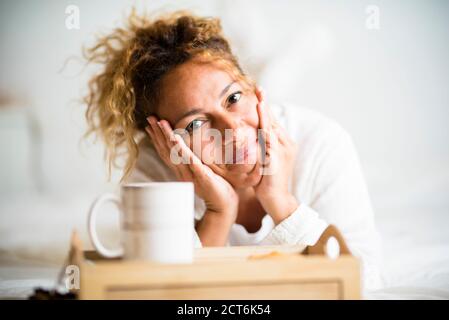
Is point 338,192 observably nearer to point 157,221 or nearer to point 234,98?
point 234,98

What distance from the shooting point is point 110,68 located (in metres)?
1.13

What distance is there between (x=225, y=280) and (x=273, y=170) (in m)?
0.43

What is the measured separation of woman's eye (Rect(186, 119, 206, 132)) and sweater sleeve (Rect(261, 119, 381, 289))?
236 millimetres

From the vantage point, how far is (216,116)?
96cm

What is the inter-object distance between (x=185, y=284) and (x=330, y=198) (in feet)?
1.89

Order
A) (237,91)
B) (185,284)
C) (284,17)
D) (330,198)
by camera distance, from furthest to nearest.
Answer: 1. (284,17)
2. (330,198)
3. (237,91)
4. (185,284)

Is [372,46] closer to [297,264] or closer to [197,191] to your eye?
[197,191]

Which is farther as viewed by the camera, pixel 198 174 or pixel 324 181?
pixel 324 181

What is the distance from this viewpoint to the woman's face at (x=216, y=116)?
3.14 feet

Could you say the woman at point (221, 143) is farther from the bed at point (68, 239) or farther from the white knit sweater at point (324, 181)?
the bed at point (68, 239)

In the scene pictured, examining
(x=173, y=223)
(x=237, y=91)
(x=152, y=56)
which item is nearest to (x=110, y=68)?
(x=152, y=56)

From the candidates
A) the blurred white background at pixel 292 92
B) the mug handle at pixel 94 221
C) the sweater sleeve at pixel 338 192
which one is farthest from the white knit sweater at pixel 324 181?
the mug handle at pixel 94 221

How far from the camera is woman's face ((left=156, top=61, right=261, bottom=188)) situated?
957 millimetres

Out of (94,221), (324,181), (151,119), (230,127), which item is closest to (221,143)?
(230,127)
